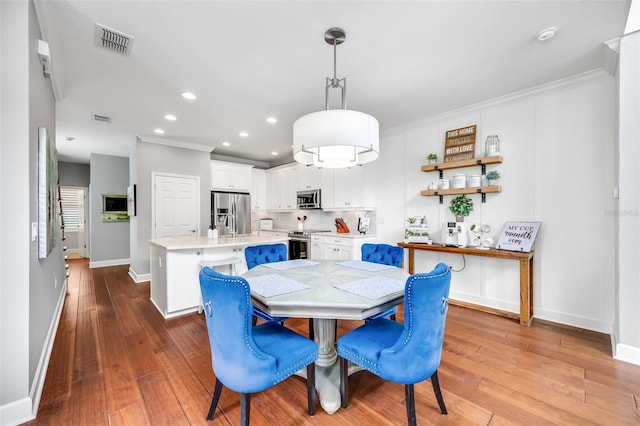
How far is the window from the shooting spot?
7.70m

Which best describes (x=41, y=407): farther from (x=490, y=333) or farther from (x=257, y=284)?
(x=490, y=333)

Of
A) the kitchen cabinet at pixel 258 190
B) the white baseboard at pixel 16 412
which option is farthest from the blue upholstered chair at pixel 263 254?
the kitchen cabinet at pixel 258 190

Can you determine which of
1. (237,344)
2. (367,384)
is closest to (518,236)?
(367,384)

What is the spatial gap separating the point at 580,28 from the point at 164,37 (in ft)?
10.7

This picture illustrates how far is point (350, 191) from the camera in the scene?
483 centimetres

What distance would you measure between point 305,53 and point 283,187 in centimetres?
411

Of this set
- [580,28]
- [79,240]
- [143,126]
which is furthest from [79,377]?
[79,240]

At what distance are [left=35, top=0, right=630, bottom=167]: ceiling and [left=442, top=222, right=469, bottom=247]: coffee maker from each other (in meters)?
1.58

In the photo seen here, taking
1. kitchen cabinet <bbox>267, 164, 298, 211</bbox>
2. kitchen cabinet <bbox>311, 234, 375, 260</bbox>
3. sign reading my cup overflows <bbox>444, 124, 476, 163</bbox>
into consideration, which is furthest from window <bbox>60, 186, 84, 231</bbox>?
sign reading my cup overflows <bbox>444, 124, 476, 163</bbox>

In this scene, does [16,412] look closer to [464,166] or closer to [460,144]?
[464,166]

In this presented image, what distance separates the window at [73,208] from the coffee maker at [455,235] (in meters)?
9.63

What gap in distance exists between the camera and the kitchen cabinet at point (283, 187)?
6035mm

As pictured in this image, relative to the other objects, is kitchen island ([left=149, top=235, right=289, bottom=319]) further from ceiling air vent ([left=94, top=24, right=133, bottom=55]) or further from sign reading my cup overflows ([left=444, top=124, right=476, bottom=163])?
sign reading my cup overflows ([left=444, top=124, right=476, bottom=163])

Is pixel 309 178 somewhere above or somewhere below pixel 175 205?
above
